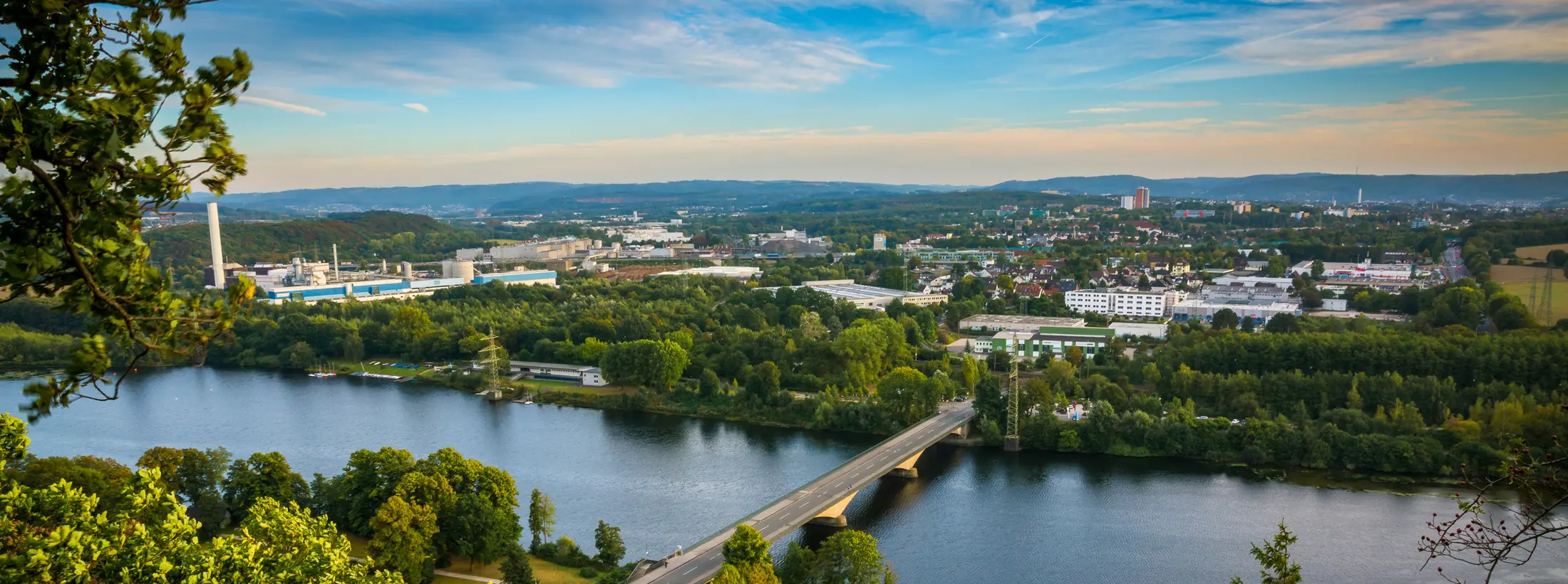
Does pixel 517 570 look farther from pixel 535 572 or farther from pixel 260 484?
pixel 260 484

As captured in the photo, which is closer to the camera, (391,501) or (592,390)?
(391,501)

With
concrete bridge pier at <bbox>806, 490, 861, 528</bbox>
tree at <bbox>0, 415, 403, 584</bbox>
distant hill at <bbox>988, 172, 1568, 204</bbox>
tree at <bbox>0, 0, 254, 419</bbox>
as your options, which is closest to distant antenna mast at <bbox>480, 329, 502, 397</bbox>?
concrete bridge pier at <bbox>806, 490, 861, 528</bbox>

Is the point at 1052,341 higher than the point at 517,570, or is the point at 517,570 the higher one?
the point at 1052,341

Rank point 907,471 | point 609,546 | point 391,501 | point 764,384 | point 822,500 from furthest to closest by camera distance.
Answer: point 764,384 < point 907,471 < point 822,500 < point 609,546 < point 391,501

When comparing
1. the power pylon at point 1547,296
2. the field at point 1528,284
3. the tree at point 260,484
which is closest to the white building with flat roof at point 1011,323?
the power pylon at point 1547,296

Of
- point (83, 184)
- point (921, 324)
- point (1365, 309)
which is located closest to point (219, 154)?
point (83, 184)

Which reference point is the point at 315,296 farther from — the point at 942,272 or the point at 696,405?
the point at 942,272

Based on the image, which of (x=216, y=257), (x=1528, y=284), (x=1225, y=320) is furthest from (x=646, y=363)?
(x=216, y=257)

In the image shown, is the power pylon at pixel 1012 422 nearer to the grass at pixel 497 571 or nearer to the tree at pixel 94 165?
the grass at pixel 497 571
